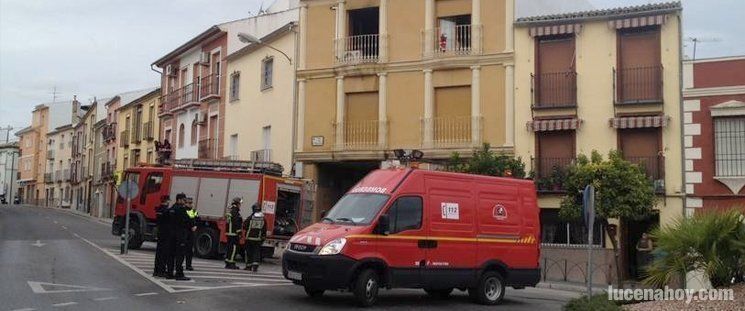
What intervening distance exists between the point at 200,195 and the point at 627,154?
12409 mm

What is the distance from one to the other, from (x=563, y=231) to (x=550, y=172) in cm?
180

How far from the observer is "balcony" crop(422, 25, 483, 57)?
24375mm

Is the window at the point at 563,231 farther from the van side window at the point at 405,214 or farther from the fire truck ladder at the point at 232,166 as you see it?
the van side window at the point at 405,214

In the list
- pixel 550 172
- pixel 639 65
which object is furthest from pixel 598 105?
pixel 550 172

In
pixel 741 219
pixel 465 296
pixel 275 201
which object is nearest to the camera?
pixel 741 219

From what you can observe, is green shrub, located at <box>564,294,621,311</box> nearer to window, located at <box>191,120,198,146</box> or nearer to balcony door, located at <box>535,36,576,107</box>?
balcony door, located at <box>535,36,576,107</box>

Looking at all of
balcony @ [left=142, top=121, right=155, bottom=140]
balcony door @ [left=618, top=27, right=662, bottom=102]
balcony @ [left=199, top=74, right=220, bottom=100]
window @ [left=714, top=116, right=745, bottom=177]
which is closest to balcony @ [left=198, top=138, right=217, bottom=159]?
balcony @ [left=199, top=74, right=220, bottom=100]

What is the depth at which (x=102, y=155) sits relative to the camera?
61.0 metres

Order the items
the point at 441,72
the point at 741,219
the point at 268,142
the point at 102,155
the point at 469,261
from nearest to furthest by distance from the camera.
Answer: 1. the point at 741,219
2. the point at 469,261
3. the point at 441,72
4. the point at 268,142
5. the point at 102,155

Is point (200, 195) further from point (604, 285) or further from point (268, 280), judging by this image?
point (604, 285)

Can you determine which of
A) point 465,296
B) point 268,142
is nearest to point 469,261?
point 465,296

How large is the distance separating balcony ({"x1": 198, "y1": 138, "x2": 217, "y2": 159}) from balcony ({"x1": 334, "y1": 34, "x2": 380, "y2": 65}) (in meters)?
10.5

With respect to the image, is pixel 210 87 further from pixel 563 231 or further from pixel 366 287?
pixel 366 287

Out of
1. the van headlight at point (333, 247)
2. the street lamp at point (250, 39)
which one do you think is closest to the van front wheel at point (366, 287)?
the van headlight at point (333, 247)
